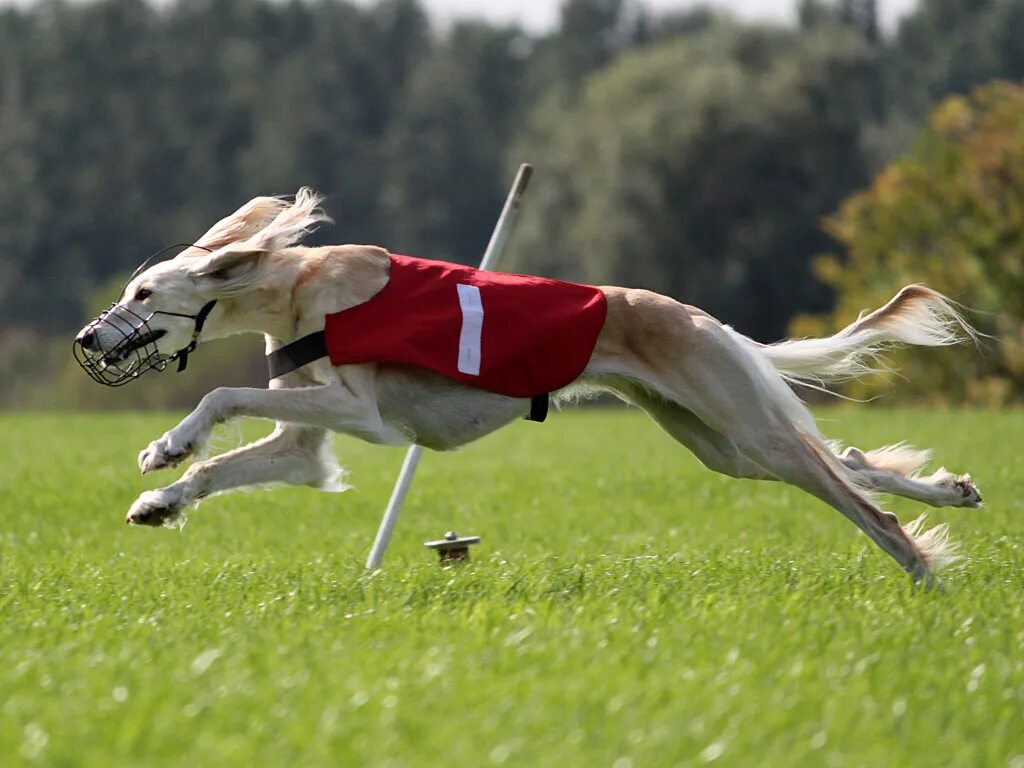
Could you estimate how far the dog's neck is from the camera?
7.03 m

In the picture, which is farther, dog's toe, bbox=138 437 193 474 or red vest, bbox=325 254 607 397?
red vest, bbox=325 254 607 397

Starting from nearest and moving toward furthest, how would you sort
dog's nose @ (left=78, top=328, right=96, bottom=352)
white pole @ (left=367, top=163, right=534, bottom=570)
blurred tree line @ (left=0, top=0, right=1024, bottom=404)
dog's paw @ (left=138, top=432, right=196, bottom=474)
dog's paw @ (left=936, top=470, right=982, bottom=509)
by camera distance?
dog's paw @ (left=138, top=432, right=196, bottom=474) < dog's nose @ (left=78, top=328, right=96, bottom=352) < dog's paw @ (left=936, top=470, right=982, bottom=509) < white pole @ (left=367, top=163, right=534, bottom=570) < blurred tree line @ (left=0, top=0, right=1024, bottom=404)

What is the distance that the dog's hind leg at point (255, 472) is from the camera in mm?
6656

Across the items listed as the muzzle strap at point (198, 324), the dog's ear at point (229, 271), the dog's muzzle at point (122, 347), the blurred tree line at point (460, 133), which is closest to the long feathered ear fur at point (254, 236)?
the dog's ear at point (229, 271)

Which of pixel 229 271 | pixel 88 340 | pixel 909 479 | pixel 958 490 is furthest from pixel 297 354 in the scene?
pixel 958 490

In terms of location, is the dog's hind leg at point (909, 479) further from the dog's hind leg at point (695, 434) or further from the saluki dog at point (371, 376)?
the dog's hind leg at point (695, 434)

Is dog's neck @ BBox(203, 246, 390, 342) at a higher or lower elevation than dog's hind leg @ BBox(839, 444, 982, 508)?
higher

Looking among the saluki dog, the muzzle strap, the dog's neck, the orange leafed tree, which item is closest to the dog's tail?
the saluki dog

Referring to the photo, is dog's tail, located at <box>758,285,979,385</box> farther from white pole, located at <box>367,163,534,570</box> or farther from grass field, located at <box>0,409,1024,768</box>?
white pole, located at <box>367,163,534,570</box>

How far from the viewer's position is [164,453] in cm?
653

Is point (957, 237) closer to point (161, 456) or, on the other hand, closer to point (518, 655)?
point (161, 456)

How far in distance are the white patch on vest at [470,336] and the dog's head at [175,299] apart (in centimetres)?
81

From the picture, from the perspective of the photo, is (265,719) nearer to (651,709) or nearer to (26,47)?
(651,709)

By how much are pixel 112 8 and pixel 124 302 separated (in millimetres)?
84191
